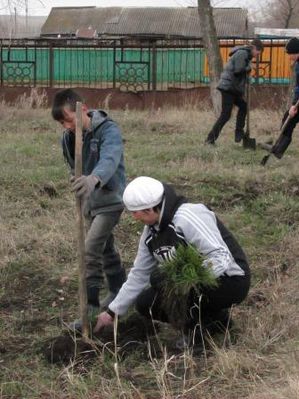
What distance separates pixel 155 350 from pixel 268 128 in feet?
29.1

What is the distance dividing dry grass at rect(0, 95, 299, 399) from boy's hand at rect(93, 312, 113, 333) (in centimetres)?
23

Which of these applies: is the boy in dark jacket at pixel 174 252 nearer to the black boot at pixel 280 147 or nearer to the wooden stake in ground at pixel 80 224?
A: the wooden stake in ground at pixel 80 224

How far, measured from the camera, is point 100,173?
3.83 metres

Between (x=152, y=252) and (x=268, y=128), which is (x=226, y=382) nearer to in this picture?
(x=152, y=252)

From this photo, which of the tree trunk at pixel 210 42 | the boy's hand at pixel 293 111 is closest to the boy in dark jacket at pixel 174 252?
the boy's hand at pixel 293 111

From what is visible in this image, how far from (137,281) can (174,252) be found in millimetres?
360

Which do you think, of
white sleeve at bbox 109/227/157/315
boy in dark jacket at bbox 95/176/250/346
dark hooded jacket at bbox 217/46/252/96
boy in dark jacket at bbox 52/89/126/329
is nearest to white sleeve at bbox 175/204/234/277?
boy in dark jacket at bbox 95/176/250/346

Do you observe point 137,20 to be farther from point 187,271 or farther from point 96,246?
point 187,271

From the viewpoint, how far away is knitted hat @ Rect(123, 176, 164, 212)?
3.38m

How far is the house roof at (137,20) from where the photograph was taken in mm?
46281

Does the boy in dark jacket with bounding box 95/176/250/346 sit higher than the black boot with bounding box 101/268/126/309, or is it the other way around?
the boy in dark jacket with bounding box 95/176/250/346

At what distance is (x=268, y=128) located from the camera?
39.6 ft

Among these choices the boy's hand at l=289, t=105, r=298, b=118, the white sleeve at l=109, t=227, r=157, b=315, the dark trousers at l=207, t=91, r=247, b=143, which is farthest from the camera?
the dark trousers at l=207, t=91, r=247, b=143

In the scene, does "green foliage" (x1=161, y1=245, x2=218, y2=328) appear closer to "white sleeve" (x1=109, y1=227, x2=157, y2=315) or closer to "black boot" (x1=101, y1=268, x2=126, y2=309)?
"white sleeve" (x1=109, y1=227, x2=157, y2=315)
